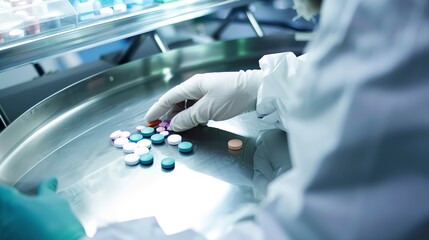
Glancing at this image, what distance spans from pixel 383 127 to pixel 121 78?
989 mm

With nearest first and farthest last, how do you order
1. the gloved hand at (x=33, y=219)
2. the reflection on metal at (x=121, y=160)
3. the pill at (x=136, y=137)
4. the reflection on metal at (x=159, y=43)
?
the gloved hand at (x=33, y=219) → the reflection on metal at (x=121, y=160) → the pill at (x=136, y=137) → the reflection on metal at (x=159, y=43)

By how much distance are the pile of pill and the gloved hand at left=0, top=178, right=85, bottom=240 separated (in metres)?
0.28

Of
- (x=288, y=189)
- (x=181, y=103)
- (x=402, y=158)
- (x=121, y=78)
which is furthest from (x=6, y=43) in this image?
(x=402, y=158)

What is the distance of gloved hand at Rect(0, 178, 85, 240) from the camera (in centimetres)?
65

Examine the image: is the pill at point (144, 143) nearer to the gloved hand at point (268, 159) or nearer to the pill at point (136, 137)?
the pill at point (136, 137)

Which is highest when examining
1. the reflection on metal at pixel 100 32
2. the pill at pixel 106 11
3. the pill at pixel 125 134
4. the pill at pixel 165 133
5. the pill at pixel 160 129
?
the pill at pixel 106 11

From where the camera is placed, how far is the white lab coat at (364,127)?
17.1 inches

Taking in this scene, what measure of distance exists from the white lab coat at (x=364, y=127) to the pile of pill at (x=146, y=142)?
1.73ft

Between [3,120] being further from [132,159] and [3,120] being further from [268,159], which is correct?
[268,159]

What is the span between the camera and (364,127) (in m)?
0.44

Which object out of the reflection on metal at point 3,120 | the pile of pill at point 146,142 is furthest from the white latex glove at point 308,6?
the reflection on metal at point 3,120

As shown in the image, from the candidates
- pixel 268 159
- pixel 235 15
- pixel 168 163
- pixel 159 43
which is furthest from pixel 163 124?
pixel 235 15

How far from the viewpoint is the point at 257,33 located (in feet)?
5.70

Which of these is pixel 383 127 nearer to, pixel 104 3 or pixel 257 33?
pixel 104 3
